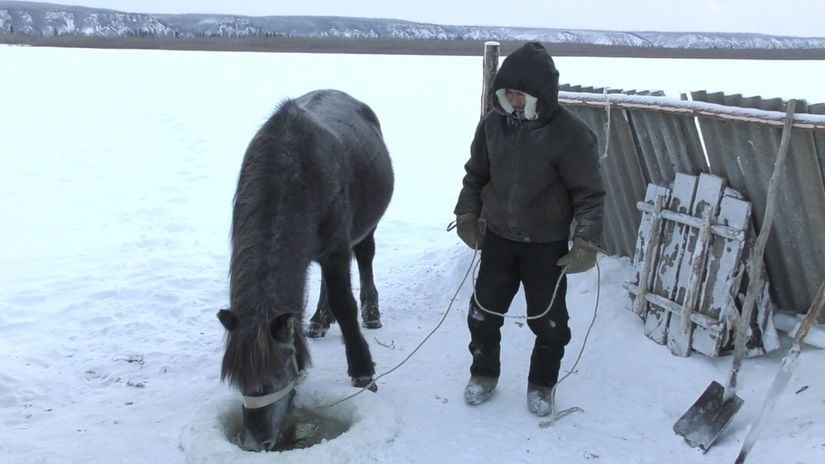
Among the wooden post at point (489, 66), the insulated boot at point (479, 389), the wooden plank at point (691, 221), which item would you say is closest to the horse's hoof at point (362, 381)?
the insulated boot at point (479, 389)

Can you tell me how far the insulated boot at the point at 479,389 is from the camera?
175 inches

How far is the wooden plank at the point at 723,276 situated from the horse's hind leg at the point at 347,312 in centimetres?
230

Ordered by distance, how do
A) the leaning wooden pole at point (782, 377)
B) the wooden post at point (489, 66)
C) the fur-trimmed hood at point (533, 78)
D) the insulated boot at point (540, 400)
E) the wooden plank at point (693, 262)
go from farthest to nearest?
the wooden post at point (489, 66)
the wooden plank at point (693, 262)
the insulated boot at point (540, 400)
the fur-trimmed hood at point (533, 78)
the leaning wooden pole at point (782, 377)

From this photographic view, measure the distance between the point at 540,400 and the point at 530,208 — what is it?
4.14ft

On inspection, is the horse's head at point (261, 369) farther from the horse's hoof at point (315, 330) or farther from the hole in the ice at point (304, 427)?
the horse's hoof at point (315, 330)

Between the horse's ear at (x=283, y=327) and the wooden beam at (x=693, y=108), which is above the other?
the wooden beam at (x=693, y=108)

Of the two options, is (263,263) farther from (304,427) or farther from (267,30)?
(267,30)

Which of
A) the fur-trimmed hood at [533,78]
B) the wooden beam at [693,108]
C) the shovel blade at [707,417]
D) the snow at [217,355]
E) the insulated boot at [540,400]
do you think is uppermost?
the fur-trimmed hood at [533,78]

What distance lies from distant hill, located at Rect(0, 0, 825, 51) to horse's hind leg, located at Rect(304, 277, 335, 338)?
40.5 metres

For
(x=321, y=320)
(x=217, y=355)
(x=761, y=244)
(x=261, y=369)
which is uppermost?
(x=761, y=244)

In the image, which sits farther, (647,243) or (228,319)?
(647,243)

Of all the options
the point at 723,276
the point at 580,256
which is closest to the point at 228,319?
the point at 580,256

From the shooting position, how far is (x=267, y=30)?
4597 centimetres

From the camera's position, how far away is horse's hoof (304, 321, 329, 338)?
5.60 metres
